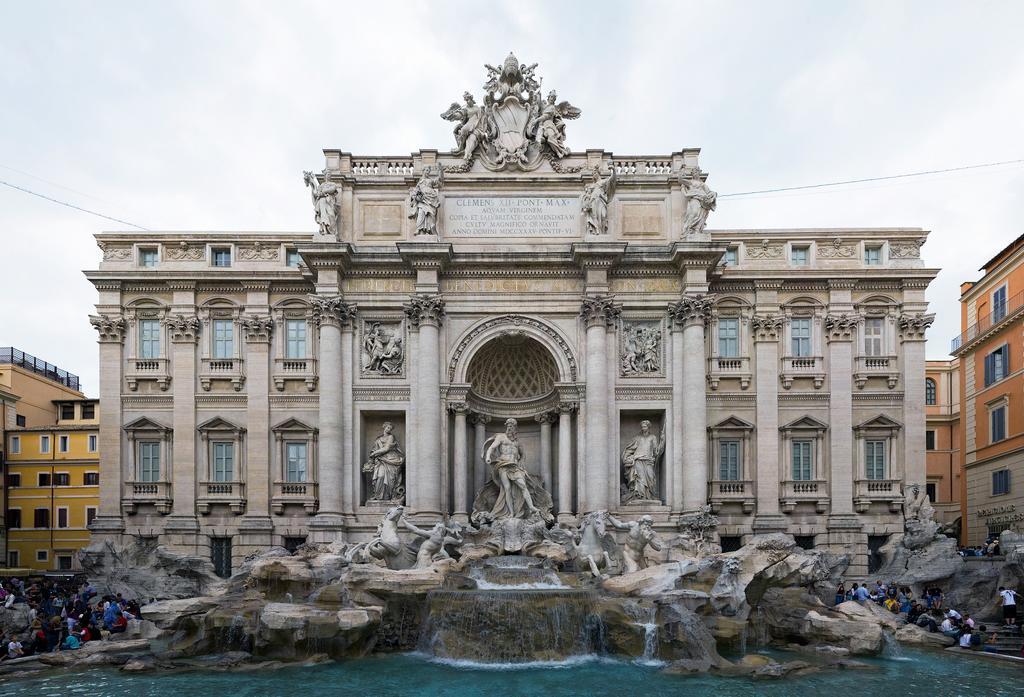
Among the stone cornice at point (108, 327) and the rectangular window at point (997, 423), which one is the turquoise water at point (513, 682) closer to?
the stone cornice at point (108, 327)

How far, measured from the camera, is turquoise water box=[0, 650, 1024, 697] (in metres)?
17.1

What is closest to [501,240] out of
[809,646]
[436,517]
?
[436,517]

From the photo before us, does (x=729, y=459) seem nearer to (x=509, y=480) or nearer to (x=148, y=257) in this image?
(x=509, y=480)

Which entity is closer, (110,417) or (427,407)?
(427,407)

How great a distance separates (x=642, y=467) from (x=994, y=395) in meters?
18.6

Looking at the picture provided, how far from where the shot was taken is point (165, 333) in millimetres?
30406

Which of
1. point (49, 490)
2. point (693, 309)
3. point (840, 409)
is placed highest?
point (693, 309)

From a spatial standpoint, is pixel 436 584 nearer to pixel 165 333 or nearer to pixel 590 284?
pixel 590 284

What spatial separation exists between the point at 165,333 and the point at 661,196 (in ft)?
65.0

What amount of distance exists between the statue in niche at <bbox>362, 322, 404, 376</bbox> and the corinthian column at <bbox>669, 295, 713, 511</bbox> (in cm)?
1044

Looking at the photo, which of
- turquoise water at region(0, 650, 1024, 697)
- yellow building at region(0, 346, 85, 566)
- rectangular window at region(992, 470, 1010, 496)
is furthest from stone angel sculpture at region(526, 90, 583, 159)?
yellow building at region(0, 346, 85, 566)

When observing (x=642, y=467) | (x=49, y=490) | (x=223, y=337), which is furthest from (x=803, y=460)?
(x=49, y=490)

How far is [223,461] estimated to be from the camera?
1185 inches

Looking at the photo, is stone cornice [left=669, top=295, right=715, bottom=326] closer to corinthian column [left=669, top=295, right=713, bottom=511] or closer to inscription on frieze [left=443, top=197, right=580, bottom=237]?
corinthian column [left=669, top=295, right=713, bottom=511]
